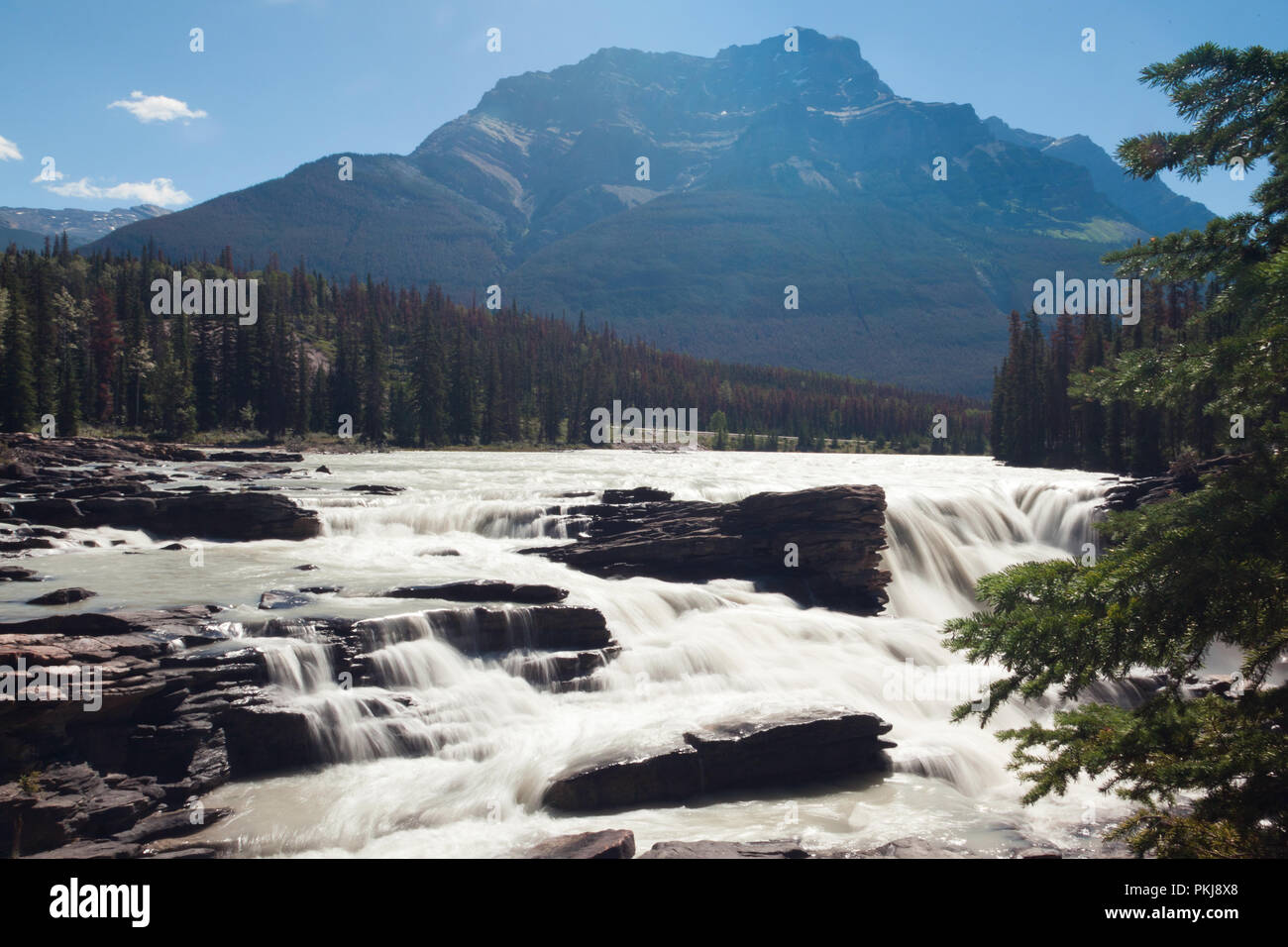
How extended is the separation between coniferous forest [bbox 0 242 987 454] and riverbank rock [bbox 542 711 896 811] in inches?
2927

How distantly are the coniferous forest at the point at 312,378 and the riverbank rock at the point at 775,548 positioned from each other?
64930 mm

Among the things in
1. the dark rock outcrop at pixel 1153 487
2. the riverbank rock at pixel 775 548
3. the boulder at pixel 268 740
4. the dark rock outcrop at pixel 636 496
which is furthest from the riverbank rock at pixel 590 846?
the dark rock outcrop at pixel 1153 487

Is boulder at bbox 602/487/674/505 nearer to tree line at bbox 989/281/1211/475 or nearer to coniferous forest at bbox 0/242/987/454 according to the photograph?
tree line at bbox 989/281/1211/475

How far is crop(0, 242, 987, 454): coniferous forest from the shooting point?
81375mm

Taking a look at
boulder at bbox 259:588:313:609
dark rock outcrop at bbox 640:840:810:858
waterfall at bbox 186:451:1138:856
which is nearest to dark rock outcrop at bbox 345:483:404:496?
waterfall at bbox 186:451:1138:856

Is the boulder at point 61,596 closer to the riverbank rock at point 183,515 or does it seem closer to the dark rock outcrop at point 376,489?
the riverbank rock at point 183,515

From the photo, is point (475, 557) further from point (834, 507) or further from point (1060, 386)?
point (1060, 386)

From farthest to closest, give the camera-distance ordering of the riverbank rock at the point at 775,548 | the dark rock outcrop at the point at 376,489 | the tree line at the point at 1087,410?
1. the tree line at the point at 1087,410
2. the dark rock outcrop at the point at 376,489
3. the riverbank rock at the point at 775,548

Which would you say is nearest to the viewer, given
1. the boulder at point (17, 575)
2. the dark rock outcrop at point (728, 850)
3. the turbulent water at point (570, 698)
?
the dark rock outcrop at point (728, 850)

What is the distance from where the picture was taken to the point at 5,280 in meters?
80.8

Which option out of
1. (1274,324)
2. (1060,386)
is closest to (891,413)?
(1060,386)

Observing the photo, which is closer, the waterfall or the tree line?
the waterfall

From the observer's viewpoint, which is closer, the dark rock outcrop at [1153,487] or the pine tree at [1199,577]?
the pine tree at [1199,577]

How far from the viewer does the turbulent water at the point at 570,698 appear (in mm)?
12914
